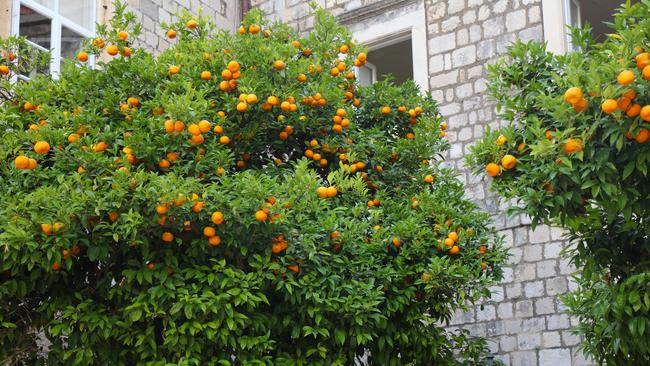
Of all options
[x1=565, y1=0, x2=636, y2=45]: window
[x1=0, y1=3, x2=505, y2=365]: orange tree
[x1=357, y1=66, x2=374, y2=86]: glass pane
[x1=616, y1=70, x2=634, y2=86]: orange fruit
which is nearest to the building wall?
[x1=565, y1=0, x2=636, y2=45]: window

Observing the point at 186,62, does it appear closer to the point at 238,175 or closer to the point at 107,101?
the point at 107,101

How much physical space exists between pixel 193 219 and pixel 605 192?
195 centimetres

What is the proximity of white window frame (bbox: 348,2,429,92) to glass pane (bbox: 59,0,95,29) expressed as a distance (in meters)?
2.60

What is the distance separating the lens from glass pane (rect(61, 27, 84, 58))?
24.9 ft

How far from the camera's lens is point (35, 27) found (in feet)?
24.1

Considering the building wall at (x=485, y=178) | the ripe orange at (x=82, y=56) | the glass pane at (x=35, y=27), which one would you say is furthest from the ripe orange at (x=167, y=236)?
the building wall at (x=485, y=178)

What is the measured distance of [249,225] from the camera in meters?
4.43

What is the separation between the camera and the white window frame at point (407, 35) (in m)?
8.80

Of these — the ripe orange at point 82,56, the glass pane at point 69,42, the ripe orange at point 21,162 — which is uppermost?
the glass pane at point 69,42

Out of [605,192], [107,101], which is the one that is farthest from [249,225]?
[605,192]

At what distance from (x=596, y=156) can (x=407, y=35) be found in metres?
5.58

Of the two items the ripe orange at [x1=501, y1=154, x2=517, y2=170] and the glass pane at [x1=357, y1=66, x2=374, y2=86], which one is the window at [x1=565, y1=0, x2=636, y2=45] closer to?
the glass pane at [x1=357, y1=66, x2=374, y2=86]

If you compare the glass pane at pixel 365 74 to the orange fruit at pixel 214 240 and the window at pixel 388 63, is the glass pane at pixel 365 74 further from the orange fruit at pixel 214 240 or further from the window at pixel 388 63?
the orange fruit at pixel 214 240

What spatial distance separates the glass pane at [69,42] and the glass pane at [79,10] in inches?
5.2
